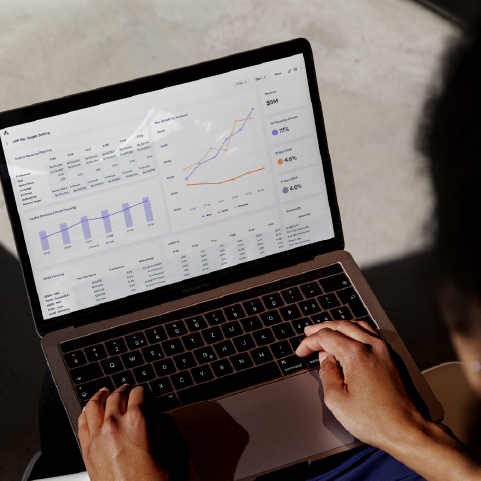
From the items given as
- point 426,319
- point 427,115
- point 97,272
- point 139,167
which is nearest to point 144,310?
point 97,272

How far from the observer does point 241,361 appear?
2.35 ft

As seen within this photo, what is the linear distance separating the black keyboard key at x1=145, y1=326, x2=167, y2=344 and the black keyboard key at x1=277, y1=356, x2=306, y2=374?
0.64 feet

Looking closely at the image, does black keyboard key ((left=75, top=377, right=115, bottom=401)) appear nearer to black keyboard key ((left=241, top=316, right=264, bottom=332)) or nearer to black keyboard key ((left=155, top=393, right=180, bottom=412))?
black keyboard key ((left=155, top=393, right=180, bottom=412))

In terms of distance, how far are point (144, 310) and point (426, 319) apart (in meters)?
0.95

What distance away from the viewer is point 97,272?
73 centimetres

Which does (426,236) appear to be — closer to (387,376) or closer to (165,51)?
(387,376)

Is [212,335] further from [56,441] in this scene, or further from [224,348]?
[56,441]

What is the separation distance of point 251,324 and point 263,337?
3 centimetres

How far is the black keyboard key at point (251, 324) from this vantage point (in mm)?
743

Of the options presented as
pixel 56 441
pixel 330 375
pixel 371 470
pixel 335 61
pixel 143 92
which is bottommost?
pixel 371 470

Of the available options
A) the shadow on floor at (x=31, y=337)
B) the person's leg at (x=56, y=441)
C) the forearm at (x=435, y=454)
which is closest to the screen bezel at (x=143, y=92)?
the person's leg at (x=56, y=441)

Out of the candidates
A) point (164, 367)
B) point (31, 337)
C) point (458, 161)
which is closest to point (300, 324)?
point (164, 367)

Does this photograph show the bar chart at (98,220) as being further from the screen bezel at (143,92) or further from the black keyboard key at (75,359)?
the black keyboard key at (75,359)

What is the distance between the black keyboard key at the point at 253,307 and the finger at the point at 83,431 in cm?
30
